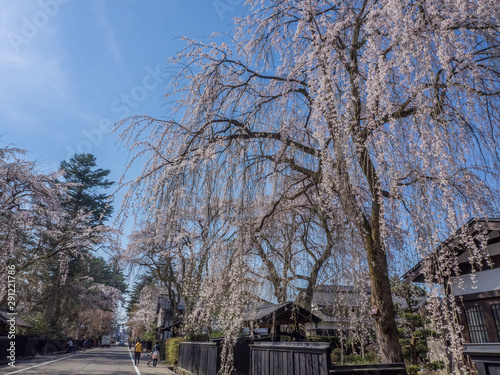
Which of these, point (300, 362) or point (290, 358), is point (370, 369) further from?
point (290, 358)

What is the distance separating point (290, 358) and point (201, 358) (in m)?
6.43

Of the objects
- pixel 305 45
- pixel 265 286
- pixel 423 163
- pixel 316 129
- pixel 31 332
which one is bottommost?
pixel 31 332

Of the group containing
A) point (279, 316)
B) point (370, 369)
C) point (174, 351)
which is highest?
point (279, 316)

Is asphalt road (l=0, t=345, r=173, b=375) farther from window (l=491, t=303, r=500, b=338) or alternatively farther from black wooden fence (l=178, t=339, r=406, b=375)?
window (l=491, t=303, r=500, b=338)

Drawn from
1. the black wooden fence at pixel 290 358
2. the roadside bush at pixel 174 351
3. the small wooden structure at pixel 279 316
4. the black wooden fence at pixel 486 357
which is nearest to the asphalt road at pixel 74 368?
the roadside bush at pixel 174 351

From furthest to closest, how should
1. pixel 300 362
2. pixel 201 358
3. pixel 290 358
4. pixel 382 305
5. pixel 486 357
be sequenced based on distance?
pixel 201 358, pixel 382 305, pixel 290 358, pixel 300 362, pixel 486 357

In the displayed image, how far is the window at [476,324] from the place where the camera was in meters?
7.59

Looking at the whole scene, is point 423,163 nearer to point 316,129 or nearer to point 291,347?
point 316,129

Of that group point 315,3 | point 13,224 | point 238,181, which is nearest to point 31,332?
point 13,224

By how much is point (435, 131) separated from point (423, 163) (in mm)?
319

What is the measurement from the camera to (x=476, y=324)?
7.82m

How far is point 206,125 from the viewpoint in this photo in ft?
14.4

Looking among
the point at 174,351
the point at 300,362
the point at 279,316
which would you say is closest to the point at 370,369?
the point at 300,362

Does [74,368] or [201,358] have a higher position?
[201,358]
